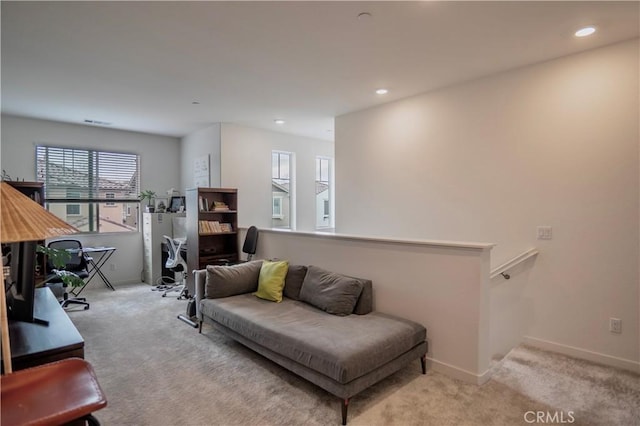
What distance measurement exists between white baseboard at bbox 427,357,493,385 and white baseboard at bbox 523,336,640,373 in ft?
3.05

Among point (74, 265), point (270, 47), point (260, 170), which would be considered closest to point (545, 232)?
point (270, 47)

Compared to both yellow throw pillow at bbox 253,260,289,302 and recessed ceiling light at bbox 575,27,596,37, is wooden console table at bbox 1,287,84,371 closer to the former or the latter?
yellow throw pillow at bbox 253,260,289,302

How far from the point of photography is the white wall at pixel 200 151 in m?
5.65

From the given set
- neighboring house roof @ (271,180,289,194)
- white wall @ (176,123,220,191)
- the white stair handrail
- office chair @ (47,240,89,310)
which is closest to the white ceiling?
white wall @ (176,123,220,191)

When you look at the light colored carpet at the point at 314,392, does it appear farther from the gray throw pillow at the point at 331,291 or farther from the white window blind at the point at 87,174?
the white window blind at the point at 87,174

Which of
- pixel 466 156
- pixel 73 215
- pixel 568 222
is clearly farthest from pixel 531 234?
pixel 73 215

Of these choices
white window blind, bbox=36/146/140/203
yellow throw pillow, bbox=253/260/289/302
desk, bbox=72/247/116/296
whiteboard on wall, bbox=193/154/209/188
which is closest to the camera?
yellow throw pillow, bbox=253/260/289/302

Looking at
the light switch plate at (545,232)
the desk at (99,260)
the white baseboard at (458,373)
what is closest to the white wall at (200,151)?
the desk at (99,260)

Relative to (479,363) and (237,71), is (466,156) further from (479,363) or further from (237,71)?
(237,71)

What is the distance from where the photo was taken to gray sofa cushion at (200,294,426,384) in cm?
222

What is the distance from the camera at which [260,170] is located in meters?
6.06

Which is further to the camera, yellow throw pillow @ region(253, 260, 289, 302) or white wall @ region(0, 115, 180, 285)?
white wall @ region(0, 115, 180, 285)

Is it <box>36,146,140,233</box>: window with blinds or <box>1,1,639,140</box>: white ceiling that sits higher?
<box>1,1,639,140</box>: white ceiling

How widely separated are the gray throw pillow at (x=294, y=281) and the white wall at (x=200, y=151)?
107 inches
